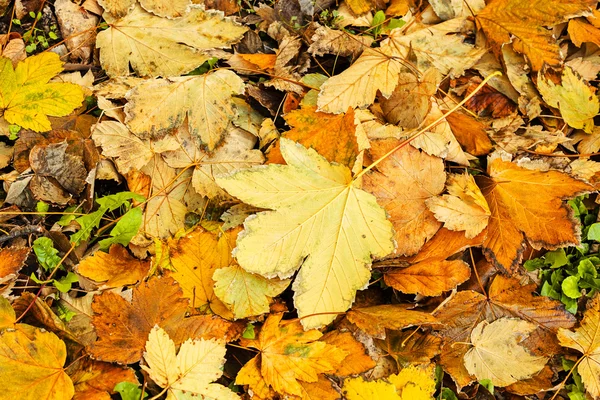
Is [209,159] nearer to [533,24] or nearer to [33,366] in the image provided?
[33,366]

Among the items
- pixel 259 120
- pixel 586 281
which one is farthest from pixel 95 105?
pixel 586 281

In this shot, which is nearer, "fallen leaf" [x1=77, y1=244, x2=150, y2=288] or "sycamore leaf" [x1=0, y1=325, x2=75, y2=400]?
"sycamore leaf" [x1=0, y1=325, x2=75, y2=400]

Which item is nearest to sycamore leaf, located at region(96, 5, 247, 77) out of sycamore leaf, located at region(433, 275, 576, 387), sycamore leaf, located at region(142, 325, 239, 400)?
sycamore leaf, located at region(142, 325, 239, 400)

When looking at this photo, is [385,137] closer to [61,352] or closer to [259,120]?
[259,120]

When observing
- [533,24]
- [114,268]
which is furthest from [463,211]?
[114,268]

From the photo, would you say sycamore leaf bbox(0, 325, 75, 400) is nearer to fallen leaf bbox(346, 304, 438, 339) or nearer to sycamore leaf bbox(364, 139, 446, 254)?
fallen leaf bbox(346, 304, 438, 339)

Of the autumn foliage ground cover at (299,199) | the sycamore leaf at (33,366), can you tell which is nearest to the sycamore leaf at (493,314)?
the autumn foliage ground cover at (299,199)

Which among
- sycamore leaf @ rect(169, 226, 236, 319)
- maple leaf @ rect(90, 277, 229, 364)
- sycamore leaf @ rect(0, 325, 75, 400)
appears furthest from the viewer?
sycamore leaf @ rect(169, 226, 236, 319)
